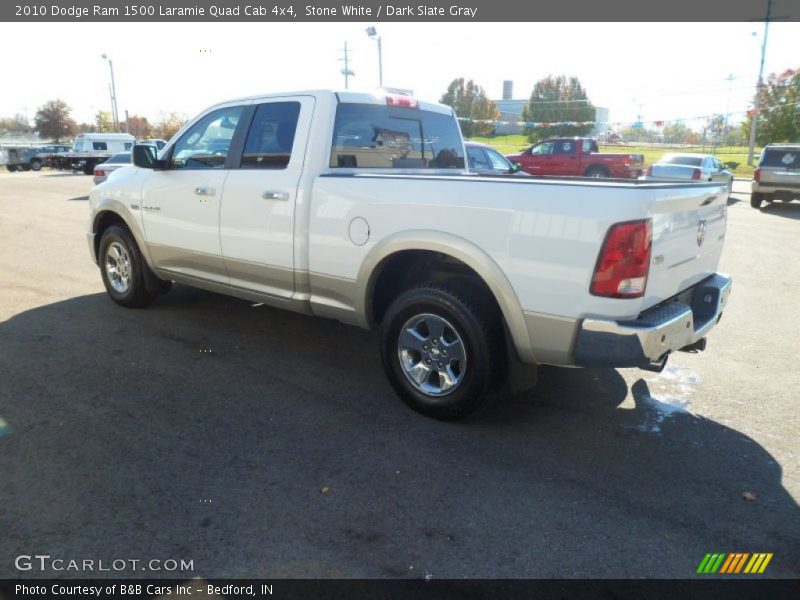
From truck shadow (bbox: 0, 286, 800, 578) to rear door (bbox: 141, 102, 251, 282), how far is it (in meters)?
0.92

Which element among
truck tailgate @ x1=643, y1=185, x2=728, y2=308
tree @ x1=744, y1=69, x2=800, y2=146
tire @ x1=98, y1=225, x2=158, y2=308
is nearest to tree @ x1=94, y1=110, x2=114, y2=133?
tree @ x1=744, y1=69, x2=800, y2=146

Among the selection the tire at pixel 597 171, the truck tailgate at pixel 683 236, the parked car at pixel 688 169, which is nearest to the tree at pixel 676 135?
the parked car at pixel 688 169

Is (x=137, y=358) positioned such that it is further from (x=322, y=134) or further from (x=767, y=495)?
(x=767, y=495)

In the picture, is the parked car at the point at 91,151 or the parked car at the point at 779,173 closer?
the parked car at the point at 779,173

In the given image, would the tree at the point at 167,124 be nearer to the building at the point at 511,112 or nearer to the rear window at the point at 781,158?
the building at the point at 511,112

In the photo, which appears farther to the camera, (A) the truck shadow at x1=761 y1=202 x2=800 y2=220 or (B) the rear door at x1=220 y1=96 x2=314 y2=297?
(A) the truck shadow at x1=761 y1=202 x2=800 y2=220

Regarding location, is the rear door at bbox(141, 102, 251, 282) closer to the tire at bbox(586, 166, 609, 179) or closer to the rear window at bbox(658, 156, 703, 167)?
the tire at bbox(586, 166, 609, 179)

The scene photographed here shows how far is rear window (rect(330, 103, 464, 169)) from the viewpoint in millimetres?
4441

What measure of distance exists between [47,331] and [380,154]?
339cm

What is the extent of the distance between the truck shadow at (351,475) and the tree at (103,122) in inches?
3476

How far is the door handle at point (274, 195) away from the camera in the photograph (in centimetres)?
431

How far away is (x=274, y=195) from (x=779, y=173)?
16.5 m

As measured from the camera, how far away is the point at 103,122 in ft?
274

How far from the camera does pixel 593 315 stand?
3.11 meters
